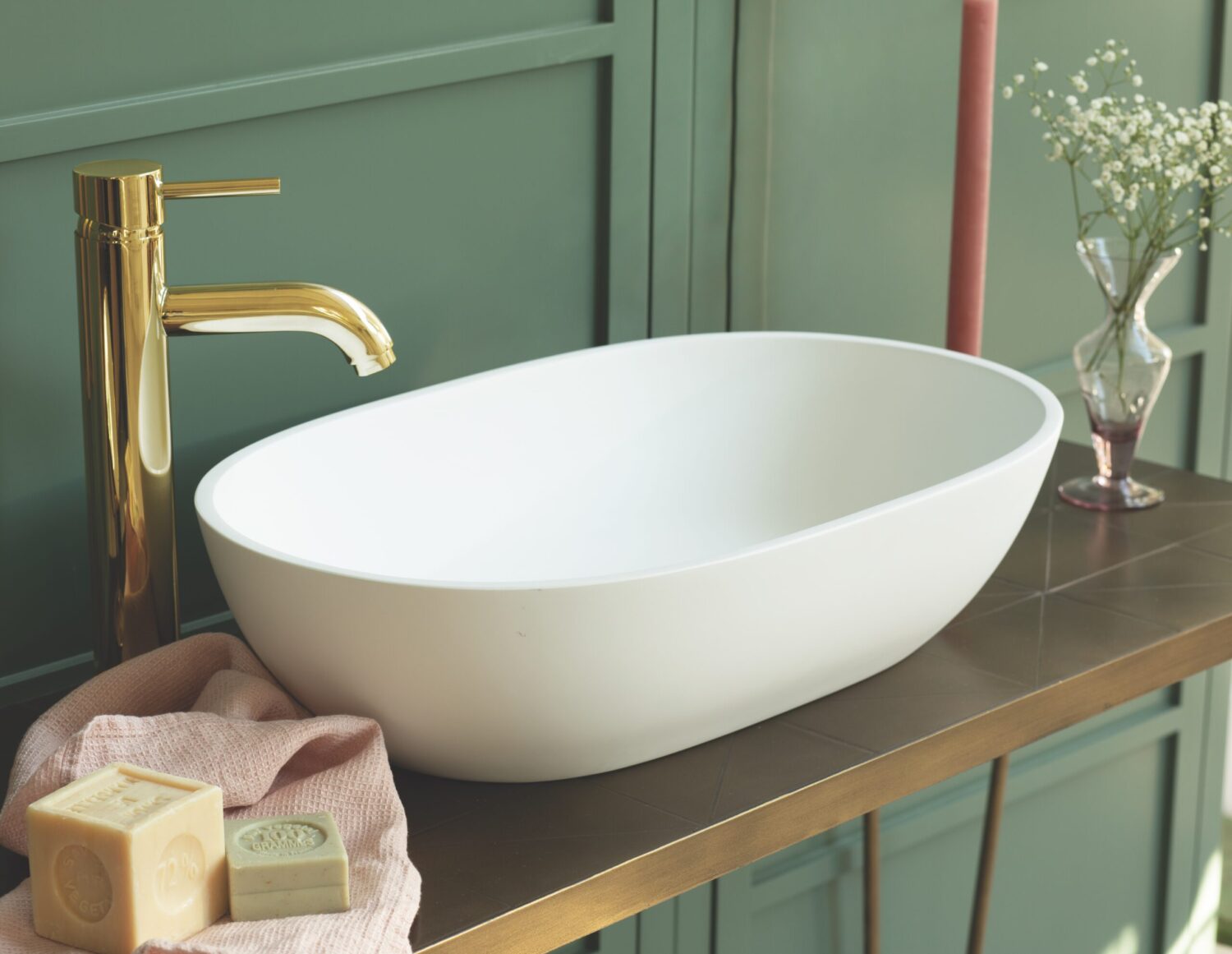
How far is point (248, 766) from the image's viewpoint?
78 centimetres

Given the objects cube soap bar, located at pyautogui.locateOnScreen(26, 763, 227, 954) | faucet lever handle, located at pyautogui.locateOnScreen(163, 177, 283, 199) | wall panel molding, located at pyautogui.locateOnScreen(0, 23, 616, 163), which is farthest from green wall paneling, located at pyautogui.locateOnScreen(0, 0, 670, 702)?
cube soap bar, located at pyautogui.locateOnScreen(26, 763, 227, 954)

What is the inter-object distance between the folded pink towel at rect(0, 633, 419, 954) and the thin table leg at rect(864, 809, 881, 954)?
29.9 inches

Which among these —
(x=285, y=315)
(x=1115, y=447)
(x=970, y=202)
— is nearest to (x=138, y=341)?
(x=285, y=315)

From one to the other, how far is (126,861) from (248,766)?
0.39 ft

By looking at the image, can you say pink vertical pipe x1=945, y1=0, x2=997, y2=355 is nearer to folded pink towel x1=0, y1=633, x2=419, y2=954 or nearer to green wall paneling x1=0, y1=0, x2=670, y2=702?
green wall paneling x1=0, y1=0, x2=670, y2=702

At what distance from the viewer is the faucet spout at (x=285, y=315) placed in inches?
35.2

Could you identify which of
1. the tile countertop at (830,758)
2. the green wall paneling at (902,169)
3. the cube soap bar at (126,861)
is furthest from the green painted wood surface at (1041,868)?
the cube soap bar at (126,861)

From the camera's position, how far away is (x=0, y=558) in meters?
0.99

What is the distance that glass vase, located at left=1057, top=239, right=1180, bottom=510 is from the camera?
1297 mm

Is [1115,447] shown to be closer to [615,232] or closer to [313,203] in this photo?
[615,232]

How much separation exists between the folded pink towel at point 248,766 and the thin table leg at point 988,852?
753 mm

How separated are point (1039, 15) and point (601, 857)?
1.01 m

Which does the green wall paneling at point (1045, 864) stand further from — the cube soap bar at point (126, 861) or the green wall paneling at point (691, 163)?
the cube soap bar at point (126, 861)

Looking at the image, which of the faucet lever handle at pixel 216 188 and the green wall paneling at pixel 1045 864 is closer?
the faucet lever handle at pixel 216 188
